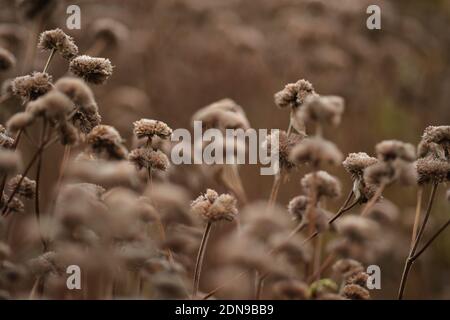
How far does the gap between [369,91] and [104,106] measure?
2.43 meters

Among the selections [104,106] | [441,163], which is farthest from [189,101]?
[441,163]

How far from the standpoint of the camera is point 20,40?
3.61m

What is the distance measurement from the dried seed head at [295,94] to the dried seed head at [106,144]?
687 mm

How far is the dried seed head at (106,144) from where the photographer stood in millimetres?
1755

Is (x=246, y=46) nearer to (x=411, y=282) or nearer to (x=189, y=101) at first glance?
(x=189, y=101)

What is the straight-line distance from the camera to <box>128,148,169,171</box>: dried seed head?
2.09 meters

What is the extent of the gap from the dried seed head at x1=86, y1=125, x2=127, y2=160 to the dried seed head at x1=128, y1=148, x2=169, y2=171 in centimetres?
28

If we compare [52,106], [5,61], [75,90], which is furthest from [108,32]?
[52,106]

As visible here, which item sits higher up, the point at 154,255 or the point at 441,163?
the point at 441,163

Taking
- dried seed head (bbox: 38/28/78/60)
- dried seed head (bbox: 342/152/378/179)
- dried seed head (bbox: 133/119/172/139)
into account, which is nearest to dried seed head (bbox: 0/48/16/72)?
dried seed head (bbox: 38/28/78/60)

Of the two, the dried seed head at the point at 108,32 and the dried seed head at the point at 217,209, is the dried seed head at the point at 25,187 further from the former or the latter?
the dried seed head at the point at 108,32

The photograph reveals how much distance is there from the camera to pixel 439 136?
2104mm

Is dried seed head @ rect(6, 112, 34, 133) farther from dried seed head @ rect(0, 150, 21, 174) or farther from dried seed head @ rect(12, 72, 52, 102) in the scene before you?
dried seed head @ rect(12, 72, 52, 102)

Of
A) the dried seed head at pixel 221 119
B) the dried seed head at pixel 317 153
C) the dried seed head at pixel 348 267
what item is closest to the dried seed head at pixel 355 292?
the dried seed head at pixel 348 267
